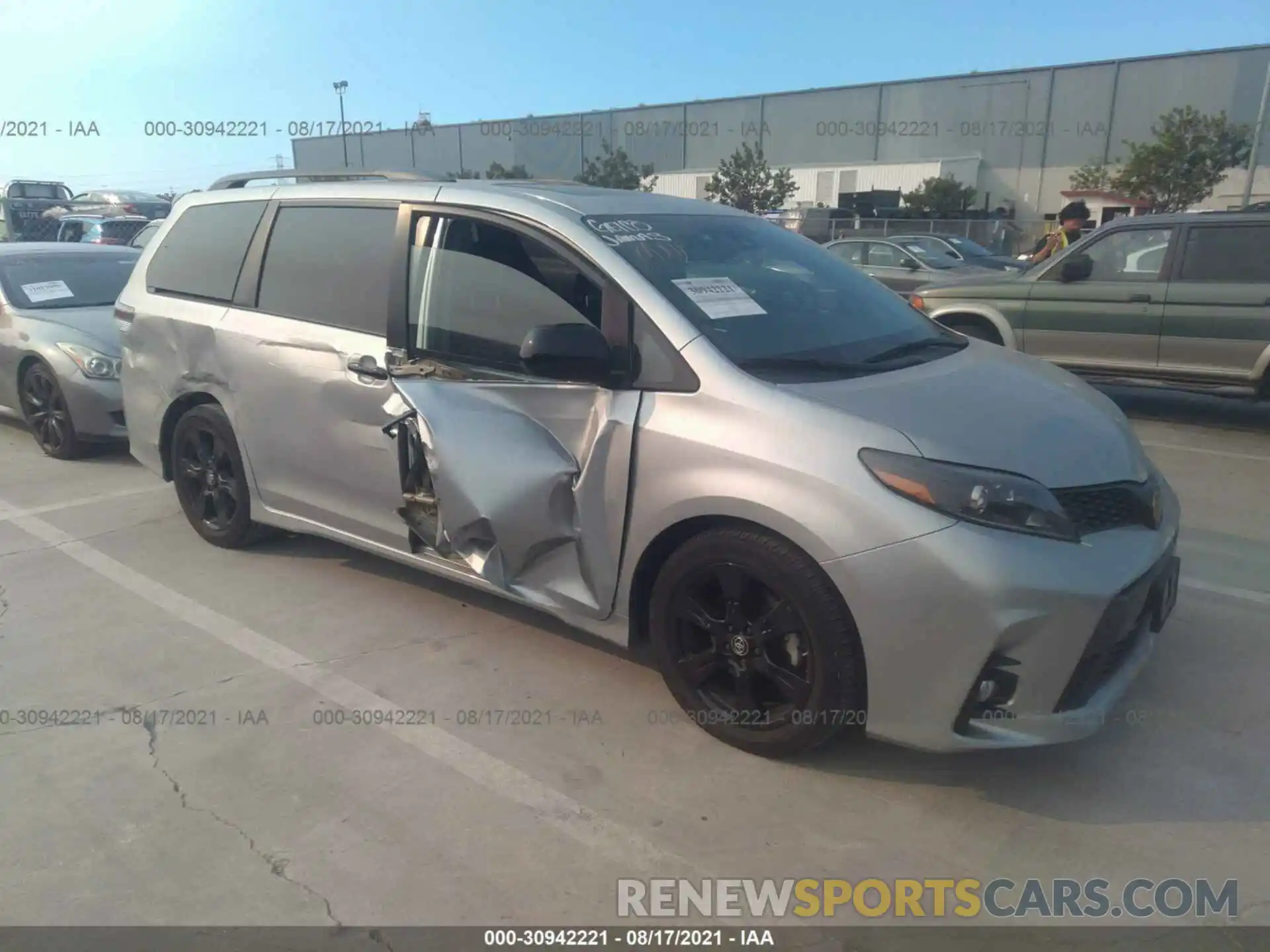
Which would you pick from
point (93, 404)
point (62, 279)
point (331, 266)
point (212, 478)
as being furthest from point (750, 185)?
point (331, 266)

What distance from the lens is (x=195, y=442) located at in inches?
198

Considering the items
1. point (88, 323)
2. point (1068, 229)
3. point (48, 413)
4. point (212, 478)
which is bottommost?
point (48, 413)

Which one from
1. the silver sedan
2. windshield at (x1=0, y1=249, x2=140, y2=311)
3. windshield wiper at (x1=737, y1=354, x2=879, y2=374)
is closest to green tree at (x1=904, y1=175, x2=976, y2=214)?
windshield at (x1=0, y1=249, x2=140, y2=311)

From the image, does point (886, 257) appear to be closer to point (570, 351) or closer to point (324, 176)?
point (324, 176)

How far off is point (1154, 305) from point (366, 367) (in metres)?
6.57

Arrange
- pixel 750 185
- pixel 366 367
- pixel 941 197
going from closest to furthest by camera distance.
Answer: pixel 366 367 < pixel 941 197 < pixel 750 185

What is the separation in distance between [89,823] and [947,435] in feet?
9.33

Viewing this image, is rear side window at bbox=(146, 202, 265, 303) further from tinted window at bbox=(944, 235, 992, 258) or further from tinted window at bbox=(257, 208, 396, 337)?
tinted window at bbox=(944, 235, 992, 258)

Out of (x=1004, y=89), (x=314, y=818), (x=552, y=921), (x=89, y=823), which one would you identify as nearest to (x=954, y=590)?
(x=552, y=921)

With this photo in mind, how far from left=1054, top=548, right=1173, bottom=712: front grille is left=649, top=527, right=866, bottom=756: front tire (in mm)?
596

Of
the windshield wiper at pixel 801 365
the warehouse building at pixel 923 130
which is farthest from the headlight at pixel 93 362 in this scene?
the warehouse building at pixel 923 130

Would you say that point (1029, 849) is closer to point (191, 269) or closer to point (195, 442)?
point (195, 442)

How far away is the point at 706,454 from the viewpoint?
3.03 m

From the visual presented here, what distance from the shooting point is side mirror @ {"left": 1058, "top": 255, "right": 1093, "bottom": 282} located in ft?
26.6
